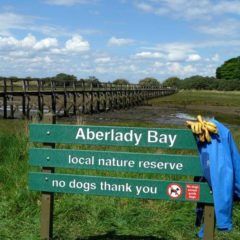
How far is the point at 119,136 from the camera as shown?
165 inches

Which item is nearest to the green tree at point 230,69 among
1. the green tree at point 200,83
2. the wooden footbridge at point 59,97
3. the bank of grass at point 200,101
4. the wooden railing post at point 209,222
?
the green tree at point 200,83

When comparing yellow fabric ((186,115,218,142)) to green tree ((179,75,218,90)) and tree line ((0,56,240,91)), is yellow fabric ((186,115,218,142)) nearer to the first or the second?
tree line ((0,56,240,91))

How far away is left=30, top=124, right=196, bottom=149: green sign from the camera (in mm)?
4125

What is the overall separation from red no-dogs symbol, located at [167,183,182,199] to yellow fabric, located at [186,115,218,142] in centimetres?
49

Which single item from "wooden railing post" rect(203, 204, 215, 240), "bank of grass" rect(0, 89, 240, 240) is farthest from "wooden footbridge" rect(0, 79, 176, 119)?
"wooden railing post" rect(203, 204, 215, 240)

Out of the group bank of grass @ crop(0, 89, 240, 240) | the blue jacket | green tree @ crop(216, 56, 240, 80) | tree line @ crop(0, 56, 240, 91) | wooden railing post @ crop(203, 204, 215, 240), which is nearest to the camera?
the blue jacket

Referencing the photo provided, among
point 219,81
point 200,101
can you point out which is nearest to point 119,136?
point 200,101

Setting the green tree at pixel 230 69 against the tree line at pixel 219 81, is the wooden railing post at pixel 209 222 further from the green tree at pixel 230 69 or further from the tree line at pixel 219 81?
the green tree at pixel 230 69

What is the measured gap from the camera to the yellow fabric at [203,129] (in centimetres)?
389

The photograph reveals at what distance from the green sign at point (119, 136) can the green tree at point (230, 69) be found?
13021 centimetres

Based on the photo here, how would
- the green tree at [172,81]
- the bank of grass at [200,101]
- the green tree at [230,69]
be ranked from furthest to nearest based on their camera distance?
1. the green tree at [230,69]
2. the green tree at [172,81]
3. the bank of grass at [200,101]

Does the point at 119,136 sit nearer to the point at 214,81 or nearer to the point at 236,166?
the point at 236,166

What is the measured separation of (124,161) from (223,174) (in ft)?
2.88

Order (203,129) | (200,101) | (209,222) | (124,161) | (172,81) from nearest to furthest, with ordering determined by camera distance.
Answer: (203,129)
(209,222)
(124,161)
(200,101)
(172,81)
